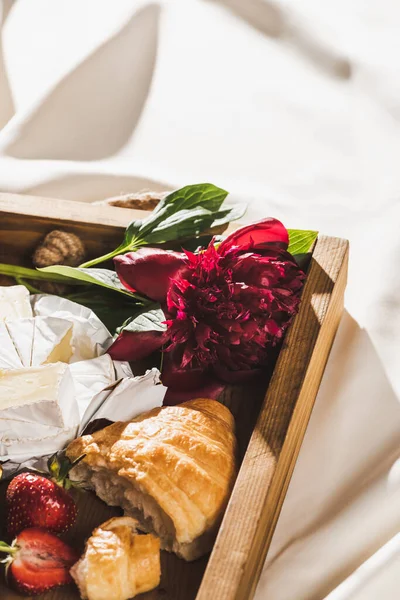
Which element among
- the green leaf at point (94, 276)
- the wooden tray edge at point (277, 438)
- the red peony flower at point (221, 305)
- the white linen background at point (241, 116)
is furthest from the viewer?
the white linen background at point (241, 116)

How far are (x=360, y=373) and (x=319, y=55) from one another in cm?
72

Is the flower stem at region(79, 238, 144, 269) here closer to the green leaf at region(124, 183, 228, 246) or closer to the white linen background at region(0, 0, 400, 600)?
the green leaf at region(124, 183, 228, 246)

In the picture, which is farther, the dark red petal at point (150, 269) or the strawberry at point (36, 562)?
the dark red petal at point (150, 269)

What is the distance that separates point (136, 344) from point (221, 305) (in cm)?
12

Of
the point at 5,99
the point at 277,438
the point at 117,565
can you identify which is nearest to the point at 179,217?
the point at 277,438

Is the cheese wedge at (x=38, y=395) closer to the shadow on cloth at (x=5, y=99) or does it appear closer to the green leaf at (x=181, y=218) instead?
the green leaf at (x=181, y=218)

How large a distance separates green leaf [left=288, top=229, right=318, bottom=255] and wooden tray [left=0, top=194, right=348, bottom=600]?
1 cm

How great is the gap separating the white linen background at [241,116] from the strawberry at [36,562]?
40 cm

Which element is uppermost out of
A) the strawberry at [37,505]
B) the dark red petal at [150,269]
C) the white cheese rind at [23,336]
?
the dark red petal at [150,269]

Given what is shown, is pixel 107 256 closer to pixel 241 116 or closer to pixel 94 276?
pixel 94 276

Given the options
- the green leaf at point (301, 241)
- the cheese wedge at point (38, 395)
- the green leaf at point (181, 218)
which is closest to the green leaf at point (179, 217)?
the green leaf at point (181, 218)

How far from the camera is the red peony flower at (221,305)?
0.82 metres

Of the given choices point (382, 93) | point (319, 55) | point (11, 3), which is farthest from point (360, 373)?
point (11, 3)

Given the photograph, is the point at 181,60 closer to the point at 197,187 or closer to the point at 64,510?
the point at 197,187
